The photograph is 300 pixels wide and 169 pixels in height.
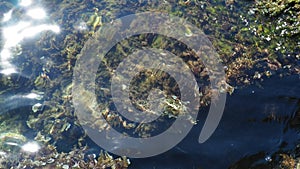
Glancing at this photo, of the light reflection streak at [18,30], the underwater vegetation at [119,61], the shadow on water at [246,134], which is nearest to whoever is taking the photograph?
the shadow on water at [246,134]

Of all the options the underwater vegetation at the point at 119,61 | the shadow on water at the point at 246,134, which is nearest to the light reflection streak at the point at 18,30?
the underwater vegetation at the point at 119,61

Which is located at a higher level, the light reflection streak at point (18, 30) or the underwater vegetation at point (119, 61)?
the light reflection streak at point (18, 30)

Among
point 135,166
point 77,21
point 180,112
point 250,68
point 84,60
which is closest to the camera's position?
point 135,166

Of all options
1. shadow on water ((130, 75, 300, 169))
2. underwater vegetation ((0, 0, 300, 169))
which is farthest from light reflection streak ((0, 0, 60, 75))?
shadow on water ((130, 75, 300, 169))

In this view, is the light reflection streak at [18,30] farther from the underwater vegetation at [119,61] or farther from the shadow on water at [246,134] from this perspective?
the shadow on water at [246,134]

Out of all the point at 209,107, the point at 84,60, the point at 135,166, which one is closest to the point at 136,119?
the point at 135,166

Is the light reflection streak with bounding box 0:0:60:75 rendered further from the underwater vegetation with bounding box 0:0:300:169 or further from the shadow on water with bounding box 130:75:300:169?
the shadow on water with bounding box 130:75:300:169

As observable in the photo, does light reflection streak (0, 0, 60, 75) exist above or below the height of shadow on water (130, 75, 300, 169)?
above

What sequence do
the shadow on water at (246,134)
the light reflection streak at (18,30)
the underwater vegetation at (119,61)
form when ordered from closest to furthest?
the shadow on water at (246,134) → the underwater vegetation at (119,61) → the light reflection streak at (18,30)

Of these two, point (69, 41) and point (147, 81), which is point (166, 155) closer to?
point (147, 81)
